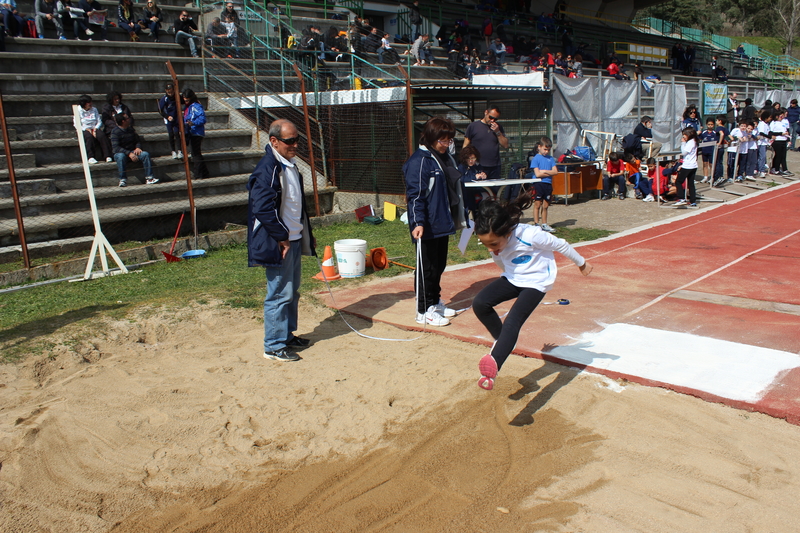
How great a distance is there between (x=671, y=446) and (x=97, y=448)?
367cm

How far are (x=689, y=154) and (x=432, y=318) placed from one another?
1046cm

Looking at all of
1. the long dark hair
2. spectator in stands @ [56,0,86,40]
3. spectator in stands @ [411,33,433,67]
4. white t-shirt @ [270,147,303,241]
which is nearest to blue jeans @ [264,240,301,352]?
white t-shirt @ [270,147,303,241]

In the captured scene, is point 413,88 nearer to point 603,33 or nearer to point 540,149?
point 540,149

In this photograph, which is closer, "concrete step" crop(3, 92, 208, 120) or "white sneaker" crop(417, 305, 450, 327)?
"white sneaker" crop(417, 305, 450, 327)

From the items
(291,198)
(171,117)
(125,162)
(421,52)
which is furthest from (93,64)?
(291,198)

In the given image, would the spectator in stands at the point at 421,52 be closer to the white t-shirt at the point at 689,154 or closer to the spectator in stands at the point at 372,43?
the spectator in stands at the point at 372,43

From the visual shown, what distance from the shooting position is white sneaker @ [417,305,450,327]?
6223 mm

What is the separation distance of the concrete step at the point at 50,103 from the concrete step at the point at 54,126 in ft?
0.79

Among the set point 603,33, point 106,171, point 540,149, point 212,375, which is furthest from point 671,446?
point 603,33

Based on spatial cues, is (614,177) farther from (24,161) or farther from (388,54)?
(24,161)

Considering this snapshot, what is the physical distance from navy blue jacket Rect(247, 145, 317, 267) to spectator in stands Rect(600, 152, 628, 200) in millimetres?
12468

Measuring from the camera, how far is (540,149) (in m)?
11.3

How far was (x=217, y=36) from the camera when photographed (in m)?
17.2

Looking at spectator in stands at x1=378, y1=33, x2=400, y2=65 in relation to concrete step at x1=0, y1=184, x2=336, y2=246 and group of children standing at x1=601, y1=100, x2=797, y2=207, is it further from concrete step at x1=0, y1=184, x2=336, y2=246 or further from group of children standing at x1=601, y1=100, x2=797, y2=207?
concrete step at x1=0, y1=184, x2=336, y2=246
